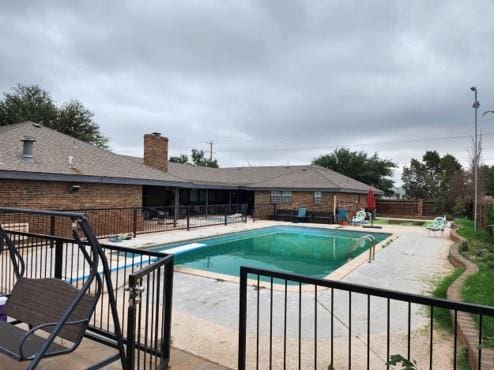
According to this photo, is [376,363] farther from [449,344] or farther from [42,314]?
[42,314]

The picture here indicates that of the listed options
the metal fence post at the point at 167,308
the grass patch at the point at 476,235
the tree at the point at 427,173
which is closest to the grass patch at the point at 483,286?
the metal fence post at the point at 167,308

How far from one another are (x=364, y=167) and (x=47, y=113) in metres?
34.1

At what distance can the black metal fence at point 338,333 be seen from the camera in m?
2.34

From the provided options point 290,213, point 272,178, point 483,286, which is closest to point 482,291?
point 483,286

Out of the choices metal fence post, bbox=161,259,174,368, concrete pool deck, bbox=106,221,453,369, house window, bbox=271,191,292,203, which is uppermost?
house window, bbox=271,191,292,203

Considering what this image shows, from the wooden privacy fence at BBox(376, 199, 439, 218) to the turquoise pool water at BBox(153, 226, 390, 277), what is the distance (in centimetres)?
1222

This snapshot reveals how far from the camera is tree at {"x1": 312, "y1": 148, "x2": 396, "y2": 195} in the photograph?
129 ft

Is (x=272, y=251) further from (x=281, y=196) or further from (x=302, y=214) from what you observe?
(x=281, y=196)

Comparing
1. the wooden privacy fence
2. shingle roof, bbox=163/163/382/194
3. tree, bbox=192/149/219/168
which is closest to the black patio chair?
shingle roof, bbox=163/163/382/194

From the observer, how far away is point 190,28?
947cm

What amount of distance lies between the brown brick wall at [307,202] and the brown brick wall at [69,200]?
9.75 metres

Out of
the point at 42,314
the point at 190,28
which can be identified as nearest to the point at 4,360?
the point at 42,314

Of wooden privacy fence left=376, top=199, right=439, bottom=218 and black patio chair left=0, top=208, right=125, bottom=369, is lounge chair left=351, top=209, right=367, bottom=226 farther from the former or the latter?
black patio chair left=0, top=208, right=125, bottom=369

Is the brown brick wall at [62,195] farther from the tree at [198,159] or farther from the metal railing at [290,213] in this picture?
the tree at [198,159]
